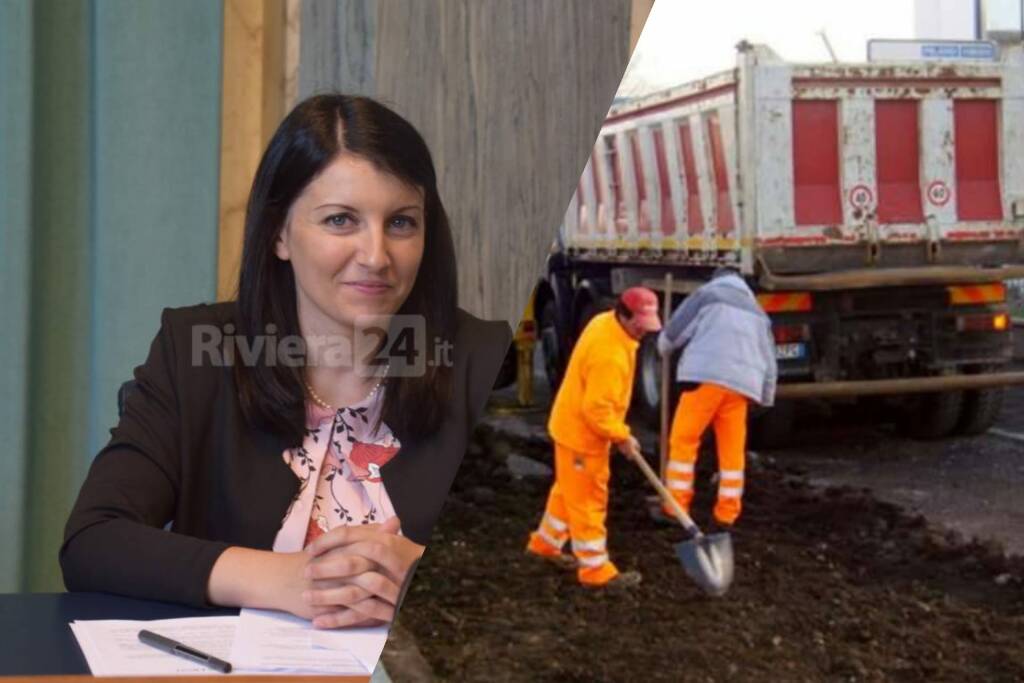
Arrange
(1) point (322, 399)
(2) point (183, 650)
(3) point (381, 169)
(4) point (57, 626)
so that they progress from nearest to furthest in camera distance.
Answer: (2) point (183, 650) → (4) point (57, 626) → (3) point (381, 169) → (1) point (322, 399)

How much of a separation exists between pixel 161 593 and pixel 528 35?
76 centimetres

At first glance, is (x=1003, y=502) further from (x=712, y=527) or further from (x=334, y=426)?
(x=334, y=426)

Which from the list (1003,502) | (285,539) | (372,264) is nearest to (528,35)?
(372,264)

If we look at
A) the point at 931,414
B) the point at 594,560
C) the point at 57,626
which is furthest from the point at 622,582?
the point at 57,626

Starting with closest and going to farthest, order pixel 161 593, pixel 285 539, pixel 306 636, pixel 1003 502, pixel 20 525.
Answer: pixel 1003 502 → pixel 306 636 → pixel 161 593 → pixel 285 539 → pixel 20 525

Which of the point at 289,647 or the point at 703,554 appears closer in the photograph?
the point at 703,554

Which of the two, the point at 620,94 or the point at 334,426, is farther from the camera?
the point at 334,426

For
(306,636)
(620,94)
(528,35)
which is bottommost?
(306,636)

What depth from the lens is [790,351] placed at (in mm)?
353

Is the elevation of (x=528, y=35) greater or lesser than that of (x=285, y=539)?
greater

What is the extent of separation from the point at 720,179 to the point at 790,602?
0.14 m

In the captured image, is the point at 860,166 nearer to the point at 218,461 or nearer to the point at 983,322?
the point at 983,322

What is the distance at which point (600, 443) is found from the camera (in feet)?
1.23

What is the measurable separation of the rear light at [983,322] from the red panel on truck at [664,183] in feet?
0.31
